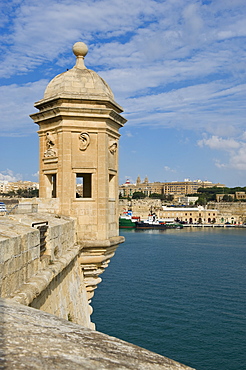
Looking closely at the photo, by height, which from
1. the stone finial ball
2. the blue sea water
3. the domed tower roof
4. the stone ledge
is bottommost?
the blue sea water

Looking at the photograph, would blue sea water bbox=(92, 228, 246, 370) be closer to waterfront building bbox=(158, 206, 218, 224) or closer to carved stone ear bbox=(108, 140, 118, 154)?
carved stone ear bbox=(108, 140, 118, 154)

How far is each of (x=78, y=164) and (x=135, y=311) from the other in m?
15.1

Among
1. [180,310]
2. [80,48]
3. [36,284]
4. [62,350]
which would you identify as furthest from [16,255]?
[180,310]

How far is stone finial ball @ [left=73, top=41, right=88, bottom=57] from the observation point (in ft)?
28.6

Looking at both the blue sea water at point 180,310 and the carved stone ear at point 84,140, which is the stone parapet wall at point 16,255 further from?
the blue sea water at point 180,310

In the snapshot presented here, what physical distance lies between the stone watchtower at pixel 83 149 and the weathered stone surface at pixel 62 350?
222 inches

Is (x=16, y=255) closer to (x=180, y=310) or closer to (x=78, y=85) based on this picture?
(x=78, y=85)

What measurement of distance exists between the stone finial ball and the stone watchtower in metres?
0.57

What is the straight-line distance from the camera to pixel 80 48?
343 inches

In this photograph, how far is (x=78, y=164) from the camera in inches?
317

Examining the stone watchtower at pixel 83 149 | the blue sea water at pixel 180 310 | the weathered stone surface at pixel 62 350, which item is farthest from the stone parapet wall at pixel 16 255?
the blue sea water at pixel 180 310

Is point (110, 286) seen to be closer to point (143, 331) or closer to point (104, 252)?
point (143, 331)

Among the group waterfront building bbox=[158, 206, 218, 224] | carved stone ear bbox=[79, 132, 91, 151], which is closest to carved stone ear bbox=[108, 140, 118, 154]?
carved stone ear bbox=[79, 132, 91, 151]

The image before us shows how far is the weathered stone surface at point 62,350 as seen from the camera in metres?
1.80
